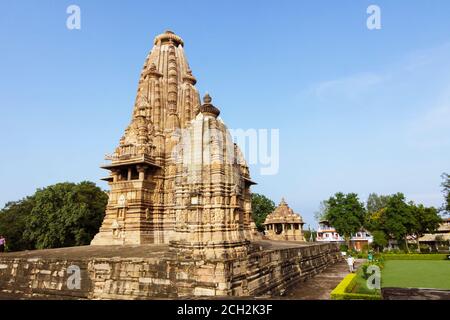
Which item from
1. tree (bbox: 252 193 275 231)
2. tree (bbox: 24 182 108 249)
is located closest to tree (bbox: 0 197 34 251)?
tree (bbox: 24 182 108 249)

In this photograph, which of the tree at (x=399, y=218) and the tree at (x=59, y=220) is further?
the tree at (x=399, y=218)

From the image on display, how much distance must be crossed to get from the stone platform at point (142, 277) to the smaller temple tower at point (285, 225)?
917 inches

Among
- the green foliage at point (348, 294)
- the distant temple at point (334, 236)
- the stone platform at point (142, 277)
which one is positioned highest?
the stone platform at point (142, 277)

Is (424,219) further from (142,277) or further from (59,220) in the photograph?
(59,220)

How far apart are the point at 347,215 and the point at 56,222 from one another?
126 ft

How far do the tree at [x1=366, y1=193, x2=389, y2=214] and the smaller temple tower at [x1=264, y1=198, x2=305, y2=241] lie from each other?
3790cm

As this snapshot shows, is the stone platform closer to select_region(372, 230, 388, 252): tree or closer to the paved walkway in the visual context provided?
the paved walkway

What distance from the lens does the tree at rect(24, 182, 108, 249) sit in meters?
26.0

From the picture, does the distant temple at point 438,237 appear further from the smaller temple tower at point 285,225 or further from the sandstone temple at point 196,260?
the sandstone temple at point 196,260

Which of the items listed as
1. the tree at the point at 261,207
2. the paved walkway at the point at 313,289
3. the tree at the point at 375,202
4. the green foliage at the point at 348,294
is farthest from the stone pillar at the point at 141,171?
the tree at the point at 375,202

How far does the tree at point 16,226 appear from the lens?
97.3 feet

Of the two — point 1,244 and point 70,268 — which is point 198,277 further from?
point 1,244

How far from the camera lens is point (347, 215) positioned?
43.6 metres
